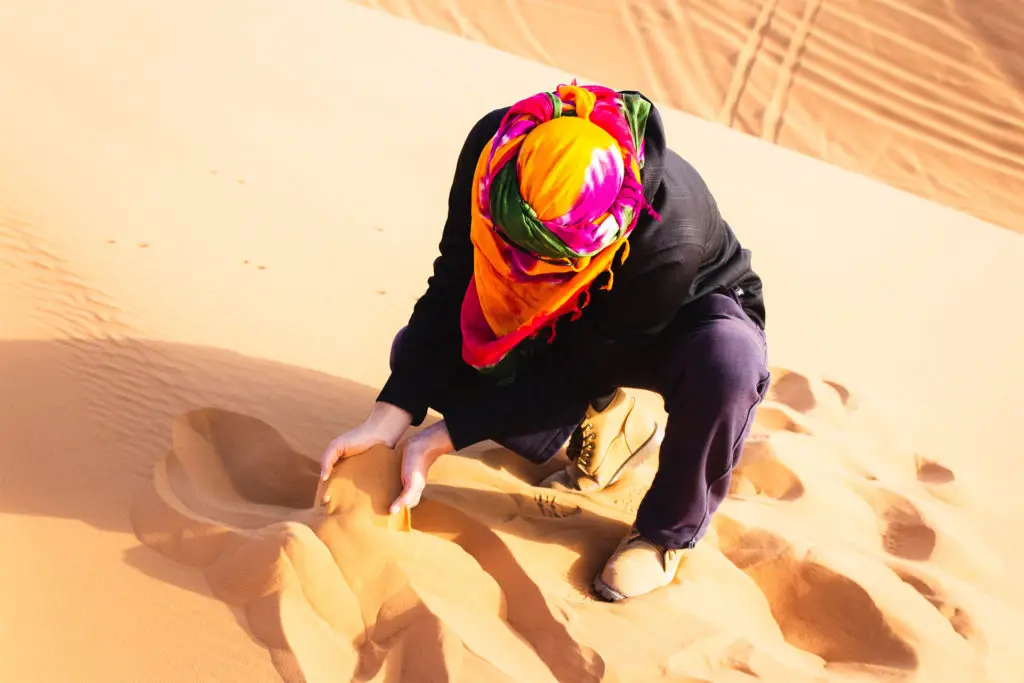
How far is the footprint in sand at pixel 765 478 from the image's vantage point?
7.91ft

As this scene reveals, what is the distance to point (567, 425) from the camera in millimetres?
2053

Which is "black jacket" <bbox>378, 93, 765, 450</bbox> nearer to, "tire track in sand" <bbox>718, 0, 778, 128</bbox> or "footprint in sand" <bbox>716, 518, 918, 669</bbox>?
"footprint in sand" <bbox>716, 518, 918, 669</bbox>

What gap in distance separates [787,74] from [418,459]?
7.99m

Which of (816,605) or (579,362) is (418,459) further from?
(816,605)

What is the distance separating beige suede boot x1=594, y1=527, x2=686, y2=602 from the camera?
1888 mm

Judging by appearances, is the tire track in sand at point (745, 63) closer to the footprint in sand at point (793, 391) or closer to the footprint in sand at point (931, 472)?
the footprint in sand at point (793, 391)

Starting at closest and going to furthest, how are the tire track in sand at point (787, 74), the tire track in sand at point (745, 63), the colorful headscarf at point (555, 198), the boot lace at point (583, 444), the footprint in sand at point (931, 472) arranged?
the colorful headscarf at point (555, 198), the boot lace at point (583, 444), the footprint in sand at point (931, 472), the tire track in sand at point (787, 74), the tire track in sand at point (745, 63)

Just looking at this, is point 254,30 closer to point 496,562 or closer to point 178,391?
point 178,391

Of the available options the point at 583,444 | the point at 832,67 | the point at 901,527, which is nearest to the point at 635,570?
the point at 583,444

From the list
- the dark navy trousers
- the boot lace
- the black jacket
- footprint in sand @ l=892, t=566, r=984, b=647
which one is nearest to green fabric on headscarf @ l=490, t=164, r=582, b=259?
the black jacket

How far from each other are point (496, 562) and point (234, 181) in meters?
2.22

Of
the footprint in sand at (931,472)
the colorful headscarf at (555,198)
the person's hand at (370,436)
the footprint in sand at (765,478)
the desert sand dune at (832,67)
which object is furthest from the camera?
the desert sand dune at (832,67)

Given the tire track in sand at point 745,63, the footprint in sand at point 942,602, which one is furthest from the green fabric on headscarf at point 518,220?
the tire track in sand at point 745,63

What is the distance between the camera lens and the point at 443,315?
82.2 inches
